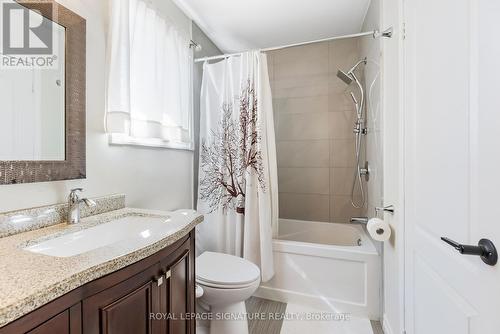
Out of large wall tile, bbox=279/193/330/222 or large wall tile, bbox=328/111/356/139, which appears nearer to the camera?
large wall tile, bbox=328/111/356/139

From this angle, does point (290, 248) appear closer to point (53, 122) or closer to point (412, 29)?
point (412, 29)

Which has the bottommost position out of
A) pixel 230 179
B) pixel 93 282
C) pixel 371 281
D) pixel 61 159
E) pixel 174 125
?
pixel 371 281

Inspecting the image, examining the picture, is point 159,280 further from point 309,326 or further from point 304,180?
point 304,180

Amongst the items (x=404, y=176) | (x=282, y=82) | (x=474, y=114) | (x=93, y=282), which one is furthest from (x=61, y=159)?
(x=282, y=82)

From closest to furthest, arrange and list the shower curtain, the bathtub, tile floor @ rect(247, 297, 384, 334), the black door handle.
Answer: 1. the black door handle
2. tile floor @ rect(247, 297, 384, 334)
3. the bathtub
4. the shower curtain

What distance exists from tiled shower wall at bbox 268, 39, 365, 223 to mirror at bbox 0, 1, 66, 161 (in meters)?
2.19

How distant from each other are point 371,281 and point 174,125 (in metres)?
1.88

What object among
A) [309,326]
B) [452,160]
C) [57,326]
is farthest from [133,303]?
[309,326]

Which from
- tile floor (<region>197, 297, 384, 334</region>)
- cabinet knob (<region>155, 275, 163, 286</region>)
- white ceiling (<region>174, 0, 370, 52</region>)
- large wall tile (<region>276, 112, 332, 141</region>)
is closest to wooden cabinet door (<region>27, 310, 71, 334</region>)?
cabinet knob (<region>155, 275, 163, 286</region>)

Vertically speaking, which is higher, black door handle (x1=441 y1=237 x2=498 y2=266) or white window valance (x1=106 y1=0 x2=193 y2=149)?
white window valance (x1=106 y1=0 x2=193 y2=149)

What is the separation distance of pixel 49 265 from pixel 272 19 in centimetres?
235

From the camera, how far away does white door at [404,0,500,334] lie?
2.14ft

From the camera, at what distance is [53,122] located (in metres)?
1.09

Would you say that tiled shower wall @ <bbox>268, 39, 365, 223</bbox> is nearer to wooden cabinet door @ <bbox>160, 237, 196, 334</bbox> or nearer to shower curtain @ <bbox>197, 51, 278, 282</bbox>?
shower curtain @ <bbox>197, 51, 278, 282</bbox>
